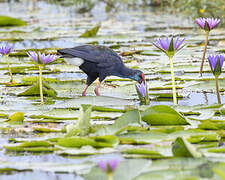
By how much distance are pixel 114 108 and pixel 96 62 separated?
2.59 ft

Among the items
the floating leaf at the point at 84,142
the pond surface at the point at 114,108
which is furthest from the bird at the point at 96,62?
the floating leaf at the point at 84,142

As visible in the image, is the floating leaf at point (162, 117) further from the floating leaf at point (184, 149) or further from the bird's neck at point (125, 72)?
the bird's neck at point (125, 72)

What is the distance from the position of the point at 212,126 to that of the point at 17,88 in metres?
1.55

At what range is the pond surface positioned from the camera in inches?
64.8

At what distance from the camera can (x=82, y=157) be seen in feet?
5.84

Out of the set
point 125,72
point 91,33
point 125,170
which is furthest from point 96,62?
point 91,33

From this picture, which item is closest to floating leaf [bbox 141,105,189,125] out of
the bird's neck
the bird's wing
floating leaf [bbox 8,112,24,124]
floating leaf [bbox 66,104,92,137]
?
floating leaf [bbox 66,104,92,137]

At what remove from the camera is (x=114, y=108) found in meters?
2.55

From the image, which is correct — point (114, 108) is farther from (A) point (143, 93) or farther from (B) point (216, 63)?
(B) point (216, 63)

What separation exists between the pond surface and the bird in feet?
0.33

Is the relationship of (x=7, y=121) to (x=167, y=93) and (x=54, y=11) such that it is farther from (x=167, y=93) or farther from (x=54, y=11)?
(x=54, y=11)

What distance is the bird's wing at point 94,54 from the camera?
10.4 feet

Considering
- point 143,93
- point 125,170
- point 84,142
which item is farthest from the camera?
point 143,93

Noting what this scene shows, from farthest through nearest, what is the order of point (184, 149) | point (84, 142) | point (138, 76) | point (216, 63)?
point (138, 76)
point (216, 63)
point (84, 142)
point (184, 149)
